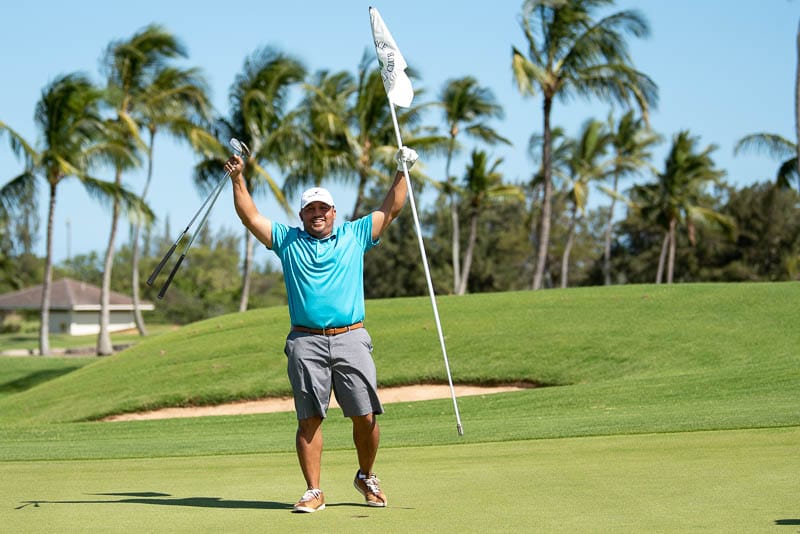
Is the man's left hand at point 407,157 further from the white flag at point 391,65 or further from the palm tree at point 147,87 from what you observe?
the palm tree at point 147,87

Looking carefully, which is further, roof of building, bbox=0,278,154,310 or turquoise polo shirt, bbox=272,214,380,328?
roof of building, bbox=0,278,154,310

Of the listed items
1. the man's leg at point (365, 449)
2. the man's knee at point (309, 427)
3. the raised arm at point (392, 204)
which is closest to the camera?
the man's leg at point (365, 449)

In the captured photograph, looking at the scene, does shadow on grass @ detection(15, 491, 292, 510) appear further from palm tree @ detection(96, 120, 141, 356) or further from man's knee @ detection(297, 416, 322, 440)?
palm tree @ detection(96, 120, 141, 356)

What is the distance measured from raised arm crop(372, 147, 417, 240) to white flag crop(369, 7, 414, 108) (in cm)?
175

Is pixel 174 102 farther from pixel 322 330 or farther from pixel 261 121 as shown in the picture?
pixel 322 330

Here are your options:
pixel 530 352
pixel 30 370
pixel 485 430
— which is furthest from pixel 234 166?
pixel 30 370

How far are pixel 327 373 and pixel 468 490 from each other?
118 centimetres

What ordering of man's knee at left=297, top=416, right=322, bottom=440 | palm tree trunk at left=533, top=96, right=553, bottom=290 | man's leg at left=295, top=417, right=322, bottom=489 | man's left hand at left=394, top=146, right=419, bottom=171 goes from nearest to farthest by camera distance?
man's leg at left=295, top=417, right=322, bottom=489, man's knee at left=297, top=416, right=322, bottom=440, man's left hand at left=394, top=146, right=419, bottom=171, palm tree trunk at left=533, top=96, right=553, bottom=290

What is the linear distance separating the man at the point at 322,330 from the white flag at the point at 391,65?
2727 mm

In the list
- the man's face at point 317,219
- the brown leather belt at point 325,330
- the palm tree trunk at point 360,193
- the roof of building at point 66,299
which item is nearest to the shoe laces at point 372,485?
the brown leather belt at point 325,330

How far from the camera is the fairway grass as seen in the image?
5641 millimetres

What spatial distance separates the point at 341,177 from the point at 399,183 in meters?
37.2

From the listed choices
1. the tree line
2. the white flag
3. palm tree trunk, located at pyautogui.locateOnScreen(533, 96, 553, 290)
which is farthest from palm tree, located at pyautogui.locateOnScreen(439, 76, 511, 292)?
the white flag

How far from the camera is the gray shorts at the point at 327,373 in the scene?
6.88m
